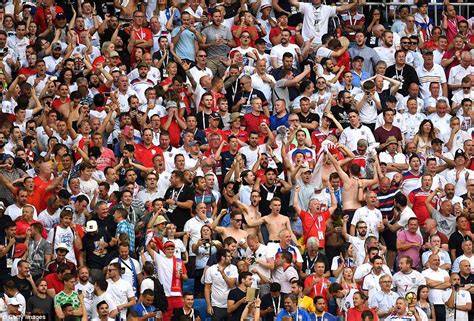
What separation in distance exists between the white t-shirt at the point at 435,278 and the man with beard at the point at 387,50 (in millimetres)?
5817

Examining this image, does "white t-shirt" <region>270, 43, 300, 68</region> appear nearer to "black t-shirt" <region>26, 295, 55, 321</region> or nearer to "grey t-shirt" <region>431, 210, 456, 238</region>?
"grey t-shirt" <region>431, 210, 456, 238</region>

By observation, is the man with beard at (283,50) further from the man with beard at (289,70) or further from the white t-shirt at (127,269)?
the white t-shirt at (127,269)

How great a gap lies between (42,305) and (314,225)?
15.3ft

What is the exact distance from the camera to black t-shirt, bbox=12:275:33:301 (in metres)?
26.0

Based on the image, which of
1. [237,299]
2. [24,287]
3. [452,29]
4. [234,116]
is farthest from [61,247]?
[452,29]

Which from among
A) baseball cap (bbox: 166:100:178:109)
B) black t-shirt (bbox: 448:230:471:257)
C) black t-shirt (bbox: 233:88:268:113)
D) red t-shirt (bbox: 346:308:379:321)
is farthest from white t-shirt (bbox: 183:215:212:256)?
black t-shirt (bbox: 448:230:471:257)

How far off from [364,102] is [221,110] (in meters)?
2.55

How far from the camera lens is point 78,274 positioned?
26.3 m

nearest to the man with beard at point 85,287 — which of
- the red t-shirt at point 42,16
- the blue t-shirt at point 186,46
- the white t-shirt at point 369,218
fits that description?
the white t-shirt at point 369,218

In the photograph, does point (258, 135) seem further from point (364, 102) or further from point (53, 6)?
point (53, 6)

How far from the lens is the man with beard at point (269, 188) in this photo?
1118 inches

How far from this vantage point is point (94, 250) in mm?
26828

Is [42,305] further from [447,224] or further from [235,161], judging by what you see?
[447,224]

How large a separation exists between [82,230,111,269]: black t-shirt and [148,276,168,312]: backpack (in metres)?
0.86
